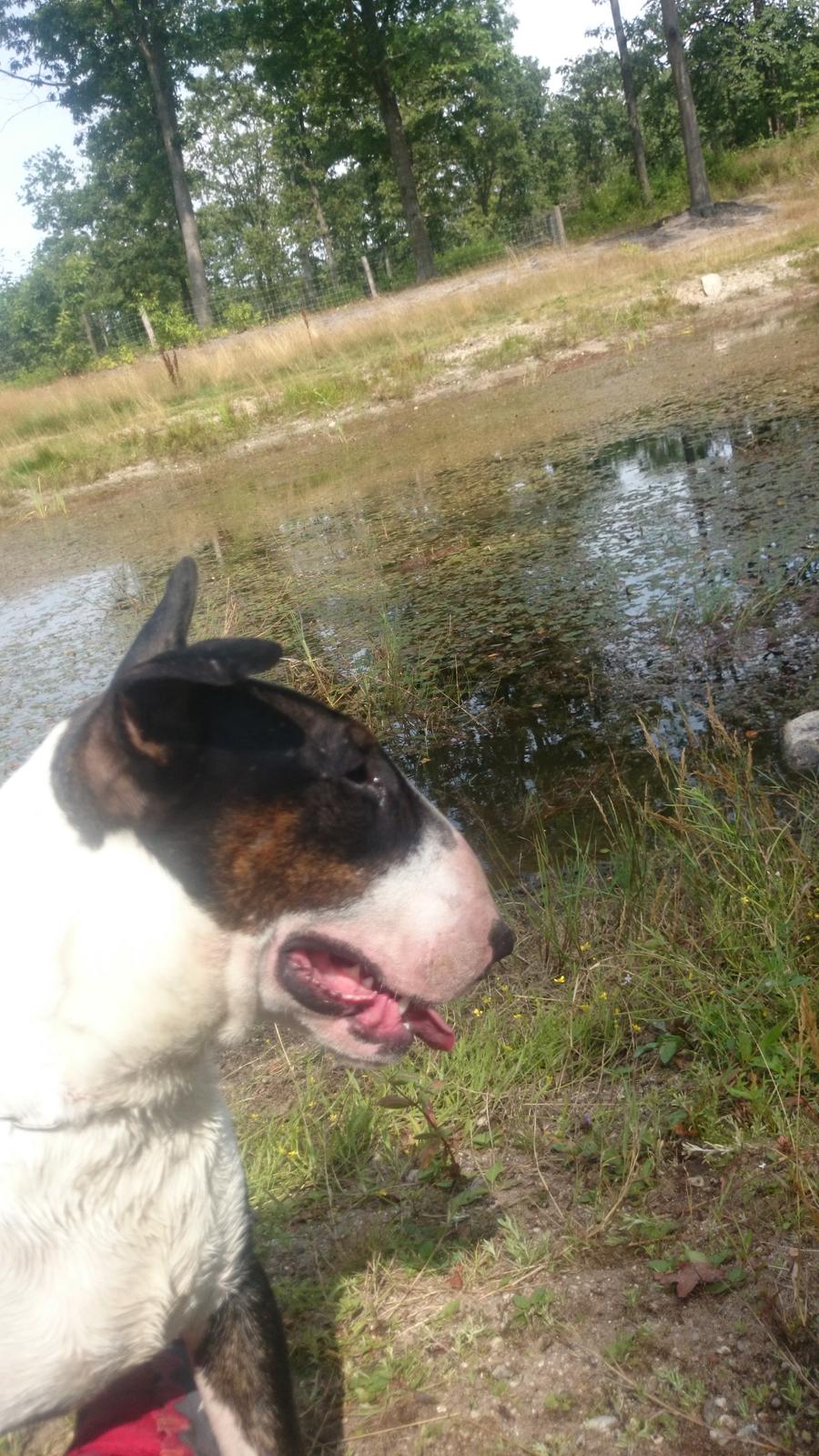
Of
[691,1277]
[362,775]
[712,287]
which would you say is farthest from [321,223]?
[691,1277]

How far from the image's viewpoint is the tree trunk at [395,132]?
3294 cm

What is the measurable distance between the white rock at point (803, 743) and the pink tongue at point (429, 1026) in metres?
2.47

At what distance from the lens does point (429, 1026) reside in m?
2.01

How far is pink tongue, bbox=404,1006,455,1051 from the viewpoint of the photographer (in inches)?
77.2

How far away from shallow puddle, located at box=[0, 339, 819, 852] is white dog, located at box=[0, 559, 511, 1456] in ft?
8.35

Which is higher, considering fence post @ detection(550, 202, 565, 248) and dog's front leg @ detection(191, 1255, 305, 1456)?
fence post @ detection(550, 202, 565, 248)

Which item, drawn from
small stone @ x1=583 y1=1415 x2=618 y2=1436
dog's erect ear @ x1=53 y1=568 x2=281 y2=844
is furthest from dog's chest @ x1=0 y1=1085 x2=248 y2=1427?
small stone @ x1=583 y1=1415 x2=618 y2=1436

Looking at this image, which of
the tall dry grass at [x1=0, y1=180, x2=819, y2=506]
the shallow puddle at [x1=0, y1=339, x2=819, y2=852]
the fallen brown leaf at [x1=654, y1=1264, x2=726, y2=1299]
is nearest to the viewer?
the fallen brown leaf at [x1=654, y1=1264, x2=726, y2=1299]

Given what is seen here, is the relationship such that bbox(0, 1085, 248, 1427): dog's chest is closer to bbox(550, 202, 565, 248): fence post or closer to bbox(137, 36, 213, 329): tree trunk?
bbox(550, 202, 565, 248): fence post

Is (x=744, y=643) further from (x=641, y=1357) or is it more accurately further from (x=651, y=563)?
(x=641, y=1357)

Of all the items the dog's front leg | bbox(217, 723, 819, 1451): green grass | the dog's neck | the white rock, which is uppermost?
the dog's neck

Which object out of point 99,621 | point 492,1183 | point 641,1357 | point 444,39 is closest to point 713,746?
point 492,1183

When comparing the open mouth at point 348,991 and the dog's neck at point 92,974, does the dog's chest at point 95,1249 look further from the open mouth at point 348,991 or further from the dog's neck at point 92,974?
the open mouth at point 348,991

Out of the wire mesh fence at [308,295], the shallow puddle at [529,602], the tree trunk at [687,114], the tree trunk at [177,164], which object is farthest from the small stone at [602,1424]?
the tree trunk at [177,164]
